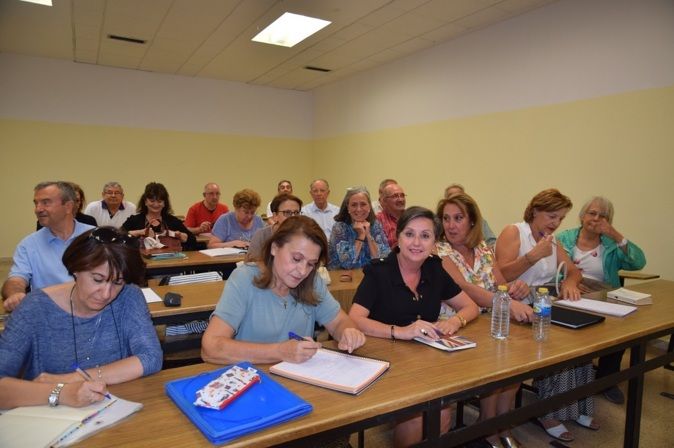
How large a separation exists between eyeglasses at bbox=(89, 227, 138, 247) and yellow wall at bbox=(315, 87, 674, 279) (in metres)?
4.49

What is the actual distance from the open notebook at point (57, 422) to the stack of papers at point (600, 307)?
219 cm

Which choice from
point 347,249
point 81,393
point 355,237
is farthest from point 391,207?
point 81,393

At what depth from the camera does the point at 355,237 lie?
144 inches

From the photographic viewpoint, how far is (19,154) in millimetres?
7371

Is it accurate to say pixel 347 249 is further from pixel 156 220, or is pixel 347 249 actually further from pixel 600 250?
pixel 156 220

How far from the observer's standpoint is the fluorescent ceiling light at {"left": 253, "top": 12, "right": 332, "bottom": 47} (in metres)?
5.41

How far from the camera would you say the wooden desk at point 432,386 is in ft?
3.79

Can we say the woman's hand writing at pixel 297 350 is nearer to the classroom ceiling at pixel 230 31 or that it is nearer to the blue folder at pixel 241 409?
the blue folder at pixel 241 409

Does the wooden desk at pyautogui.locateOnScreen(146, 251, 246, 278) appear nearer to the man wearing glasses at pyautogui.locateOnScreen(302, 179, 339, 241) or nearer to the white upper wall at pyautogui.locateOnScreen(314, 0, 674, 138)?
the man wearing glasses at pyautogui.locateOnScreen(302, 179, 339, 241)

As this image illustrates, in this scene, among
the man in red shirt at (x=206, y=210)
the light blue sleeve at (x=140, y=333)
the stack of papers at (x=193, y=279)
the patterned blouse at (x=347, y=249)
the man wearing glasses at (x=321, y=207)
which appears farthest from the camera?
the man in red shirt at (x=206, y=210)

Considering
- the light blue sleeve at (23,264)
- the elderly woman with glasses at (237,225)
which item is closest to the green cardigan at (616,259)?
the elderly woman with glasses at (237,225)

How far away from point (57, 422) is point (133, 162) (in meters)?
7.92

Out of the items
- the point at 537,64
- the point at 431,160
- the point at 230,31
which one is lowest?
the point at 431,160

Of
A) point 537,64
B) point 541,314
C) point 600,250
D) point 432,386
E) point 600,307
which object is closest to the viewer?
point 432,386
